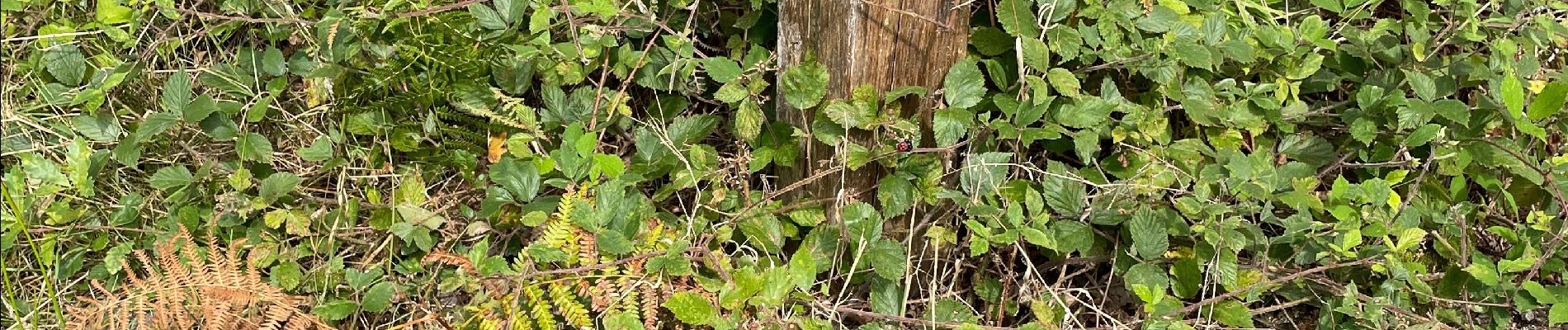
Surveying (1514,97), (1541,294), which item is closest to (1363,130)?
(1514,97)

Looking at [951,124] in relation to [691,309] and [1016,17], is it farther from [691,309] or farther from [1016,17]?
[691,309]

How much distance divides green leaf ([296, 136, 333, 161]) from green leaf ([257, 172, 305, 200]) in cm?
8

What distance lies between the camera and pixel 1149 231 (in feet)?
7.04

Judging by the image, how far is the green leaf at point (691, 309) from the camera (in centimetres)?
197

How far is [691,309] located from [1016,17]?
889mm

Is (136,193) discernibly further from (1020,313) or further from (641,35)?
(1020,313)

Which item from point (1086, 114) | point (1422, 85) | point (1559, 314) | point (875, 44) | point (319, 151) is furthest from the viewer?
point (319, 151)

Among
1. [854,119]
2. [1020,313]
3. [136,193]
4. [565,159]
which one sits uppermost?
[854,119]

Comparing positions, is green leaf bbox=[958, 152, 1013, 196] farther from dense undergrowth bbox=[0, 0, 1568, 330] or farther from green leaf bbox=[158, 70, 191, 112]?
green leaf bbox=[158, 70, 191, 112]

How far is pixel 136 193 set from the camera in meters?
2.47

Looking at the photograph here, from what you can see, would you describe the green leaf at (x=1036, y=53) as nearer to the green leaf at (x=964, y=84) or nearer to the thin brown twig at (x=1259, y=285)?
the green leaf at (x=964, y=84)

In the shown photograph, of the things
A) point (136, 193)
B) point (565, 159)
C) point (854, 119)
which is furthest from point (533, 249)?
point (136, 193)

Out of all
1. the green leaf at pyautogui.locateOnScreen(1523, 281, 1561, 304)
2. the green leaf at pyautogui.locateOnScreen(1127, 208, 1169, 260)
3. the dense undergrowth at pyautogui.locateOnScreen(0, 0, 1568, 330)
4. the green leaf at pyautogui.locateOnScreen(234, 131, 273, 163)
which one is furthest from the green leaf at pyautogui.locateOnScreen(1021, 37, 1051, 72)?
the green leaf at pyautogui.locateOnScreen(234, 131, 273, 163)

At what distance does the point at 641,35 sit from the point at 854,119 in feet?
2.00
